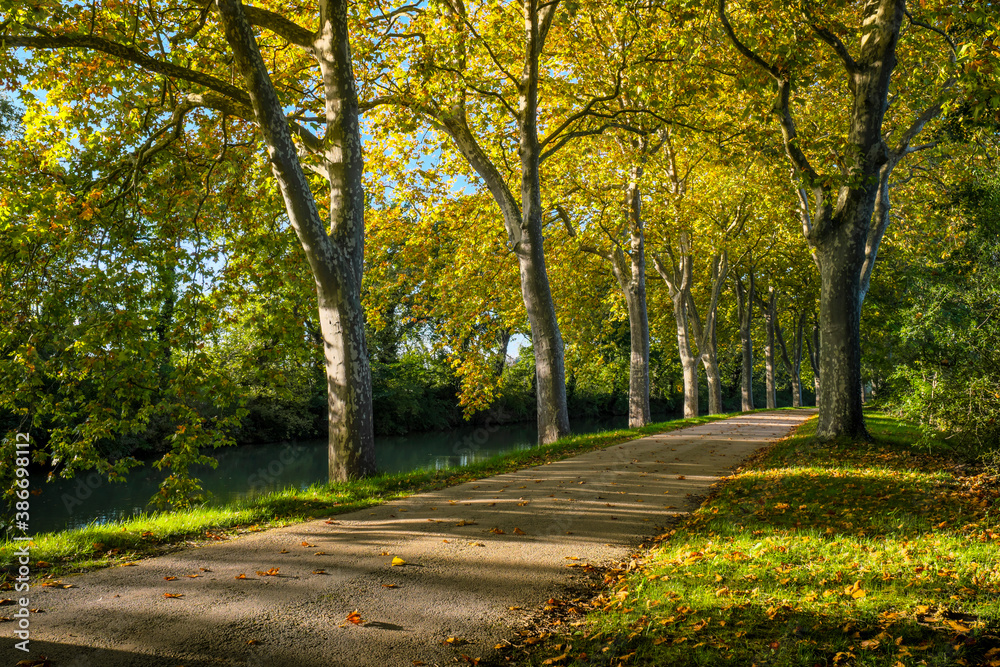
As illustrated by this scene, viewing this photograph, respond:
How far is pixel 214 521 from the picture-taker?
593 centimetres

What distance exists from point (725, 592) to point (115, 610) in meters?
3.94

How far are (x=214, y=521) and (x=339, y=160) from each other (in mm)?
5473

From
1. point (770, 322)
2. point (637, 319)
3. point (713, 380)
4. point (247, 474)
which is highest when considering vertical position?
point (770, 322)

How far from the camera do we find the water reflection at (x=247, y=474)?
14914 millimetres

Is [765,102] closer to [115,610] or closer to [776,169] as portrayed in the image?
[776,169]

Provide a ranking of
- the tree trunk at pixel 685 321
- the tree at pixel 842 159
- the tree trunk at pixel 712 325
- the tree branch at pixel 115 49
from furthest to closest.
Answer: the tree trunk at pixel 712 325
the tree trunk at pixel 685 321
the tree at pixel 842 159
the tree branch at pixel 115 49

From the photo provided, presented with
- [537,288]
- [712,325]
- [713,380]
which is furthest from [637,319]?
[713,380]

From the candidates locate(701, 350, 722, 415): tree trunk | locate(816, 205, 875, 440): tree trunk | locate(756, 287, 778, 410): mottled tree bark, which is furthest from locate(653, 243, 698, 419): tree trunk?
locate(816, 205, 875, 440): tree trunk

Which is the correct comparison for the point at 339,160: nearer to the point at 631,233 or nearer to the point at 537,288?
the point at 537,288

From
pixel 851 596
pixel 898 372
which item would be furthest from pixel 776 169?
pixel 851 596

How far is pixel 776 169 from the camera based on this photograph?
11.4 m

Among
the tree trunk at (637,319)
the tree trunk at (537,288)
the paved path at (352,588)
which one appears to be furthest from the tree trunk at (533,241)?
the tree trunk at (637,319)

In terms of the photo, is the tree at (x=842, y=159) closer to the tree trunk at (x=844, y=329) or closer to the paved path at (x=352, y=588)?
the tree trunk at (x=844, y=329)

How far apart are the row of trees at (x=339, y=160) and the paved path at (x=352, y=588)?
3043 mm
